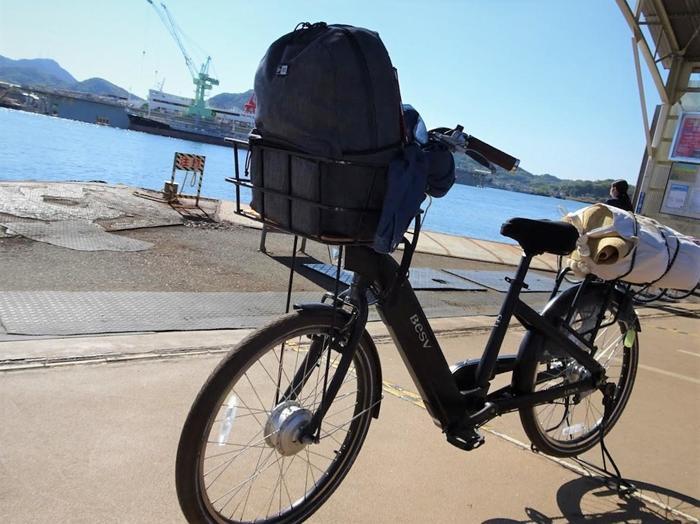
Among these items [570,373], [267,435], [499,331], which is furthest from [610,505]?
[267,435]

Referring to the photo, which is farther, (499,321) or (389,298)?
(499,321)

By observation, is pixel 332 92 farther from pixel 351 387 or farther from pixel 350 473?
pixel 350 473

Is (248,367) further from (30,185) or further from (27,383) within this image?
(30,185)

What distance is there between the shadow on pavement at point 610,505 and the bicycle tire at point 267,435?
2.66ft

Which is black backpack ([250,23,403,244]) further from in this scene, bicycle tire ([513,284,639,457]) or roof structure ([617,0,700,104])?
roof structure ([617,0,700,104])

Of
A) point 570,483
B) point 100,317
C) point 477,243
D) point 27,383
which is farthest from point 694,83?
point 27,383

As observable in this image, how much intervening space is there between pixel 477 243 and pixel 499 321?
1127 centimetres

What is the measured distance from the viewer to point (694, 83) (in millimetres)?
11922

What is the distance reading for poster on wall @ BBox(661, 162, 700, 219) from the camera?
1200cm

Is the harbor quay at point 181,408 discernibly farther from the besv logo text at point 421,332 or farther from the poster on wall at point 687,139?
the poster on wall at point 687,139

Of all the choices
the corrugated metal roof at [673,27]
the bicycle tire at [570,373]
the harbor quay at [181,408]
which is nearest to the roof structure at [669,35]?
the corrugated metal roof at [673,27]

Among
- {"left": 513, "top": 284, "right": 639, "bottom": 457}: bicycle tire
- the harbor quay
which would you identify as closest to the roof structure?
the harbor quay

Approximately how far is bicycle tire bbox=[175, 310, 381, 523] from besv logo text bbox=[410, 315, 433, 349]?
219mm

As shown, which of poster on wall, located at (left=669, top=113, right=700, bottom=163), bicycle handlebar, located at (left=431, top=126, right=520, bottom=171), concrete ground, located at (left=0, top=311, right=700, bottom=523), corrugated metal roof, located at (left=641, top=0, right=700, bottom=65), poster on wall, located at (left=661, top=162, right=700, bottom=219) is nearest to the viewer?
bicycle handlebar, located at (left=431, top=126, right=520, bottom=171)
